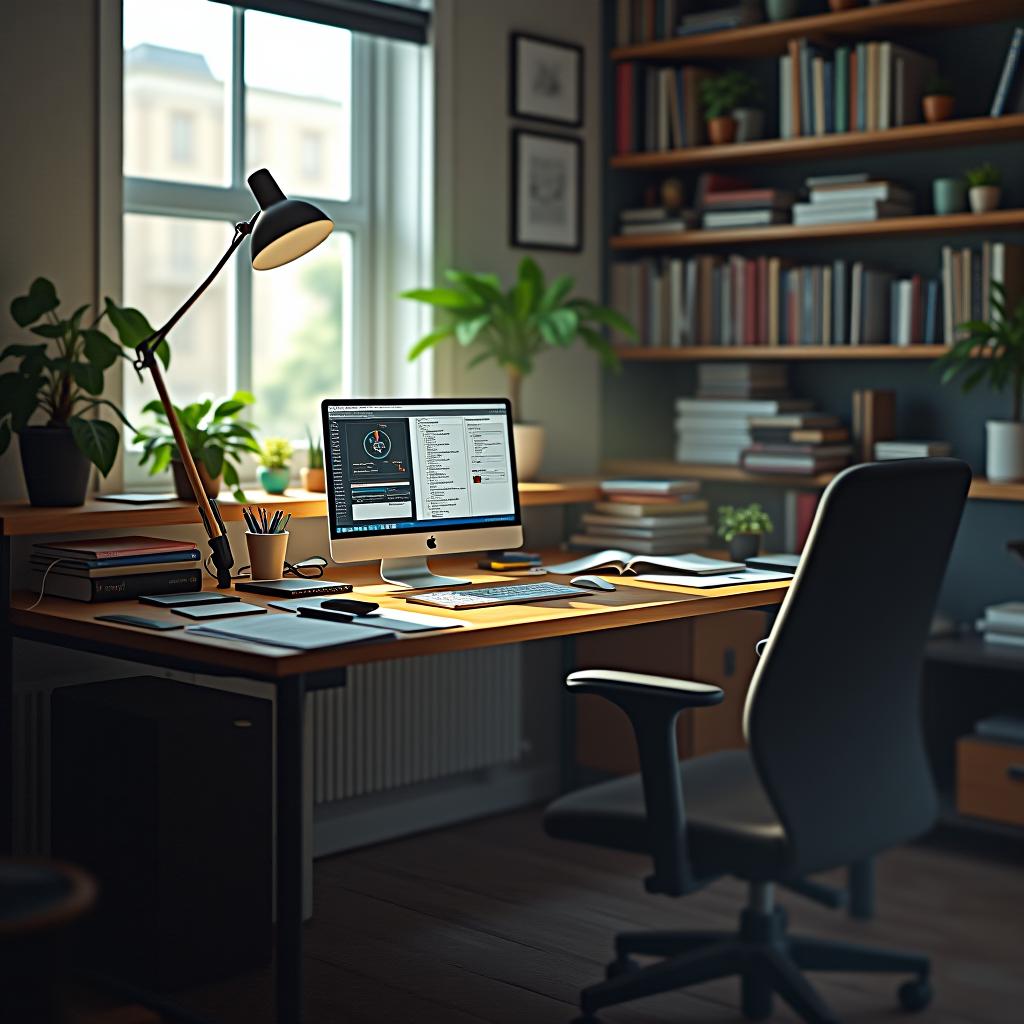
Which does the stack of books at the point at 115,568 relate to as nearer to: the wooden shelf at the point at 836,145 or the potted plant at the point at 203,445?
the potted plant at the point at 203,445

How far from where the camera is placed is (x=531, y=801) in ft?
14.1

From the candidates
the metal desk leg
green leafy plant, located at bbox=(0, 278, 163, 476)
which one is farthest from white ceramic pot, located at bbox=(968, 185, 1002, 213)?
the metal desk leg

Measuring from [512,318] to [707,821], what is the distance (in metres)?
1.93

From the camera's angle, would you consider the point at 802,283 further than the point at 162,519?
Yes

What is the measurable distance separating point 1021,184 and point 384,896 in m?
2.45

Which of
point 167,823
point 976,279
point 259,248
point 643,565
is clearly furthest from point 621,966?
point 976,279

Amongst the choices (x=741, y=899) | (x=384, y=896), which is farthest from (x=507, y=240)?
→ (x=741, y=899)

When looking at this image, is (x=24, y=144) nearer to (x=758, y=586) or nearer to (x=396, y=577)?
(x=396, y=577)

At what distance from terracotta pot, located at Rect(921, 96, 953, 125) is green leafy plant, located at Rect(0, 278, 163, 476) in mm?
2090

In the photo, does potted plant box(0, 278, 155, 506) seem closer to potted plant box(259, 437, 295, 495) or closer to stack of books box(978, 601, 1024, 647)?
potted plant box(259, 437, 295, 495)

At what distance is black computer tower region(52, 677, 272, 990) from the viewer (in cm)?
280

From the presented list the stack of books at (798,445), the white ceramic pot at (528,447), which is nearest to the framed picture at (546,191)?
the white ceramic pot at (528,447)

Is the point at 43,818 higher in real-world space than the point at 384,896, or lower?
higher

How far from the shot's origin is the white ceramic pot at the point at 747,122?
4297mm
